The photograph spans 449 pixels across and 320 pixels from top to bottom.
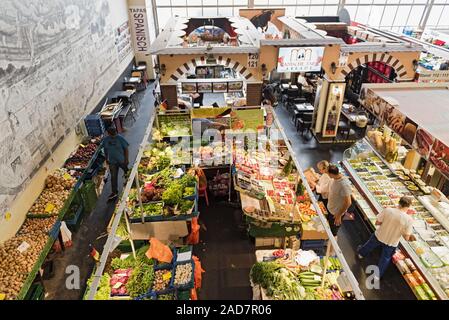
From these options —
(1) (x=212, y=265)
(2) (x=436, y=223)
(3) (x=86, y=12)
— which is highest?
(3) (x=86, y=12)

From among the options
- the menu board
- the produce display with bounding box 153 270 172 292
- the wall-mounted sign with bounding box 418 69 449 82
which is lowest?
the produce display with bounding box 153 270 172 292

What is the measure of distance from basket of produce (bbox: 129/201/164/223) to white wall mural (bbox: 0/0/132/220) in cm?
259

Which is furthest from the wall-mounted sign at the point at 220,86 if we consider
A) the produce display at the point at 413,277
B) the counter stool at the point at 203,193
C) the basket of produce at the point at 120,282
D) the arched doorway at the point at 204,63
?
the produce display at the point at 413,277

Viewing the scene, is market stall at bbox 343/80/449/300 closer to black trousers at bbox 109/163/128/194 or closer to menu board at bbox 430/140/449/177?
menu board at bbox 430/140/449/177

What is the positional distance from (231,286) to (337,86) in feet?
26.7

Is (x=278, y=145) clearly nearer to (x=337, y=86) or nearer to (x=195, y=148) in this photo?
(x=195, y=148)

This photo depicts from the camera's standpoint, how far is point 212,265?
7.01 m

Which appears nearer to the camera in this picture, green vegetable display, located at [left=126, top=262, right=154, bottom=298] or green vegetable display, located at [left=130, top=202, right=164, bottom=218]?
green vegetable display, located at [left=126, top=262, right=154, bottom=298]

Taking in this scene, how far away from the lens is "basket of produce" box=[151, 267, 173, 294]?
5.36m

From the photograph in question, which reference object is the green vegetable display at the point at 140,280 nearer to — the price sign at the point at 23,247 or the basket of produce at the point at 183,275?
the basket of produce at the point at 183,275

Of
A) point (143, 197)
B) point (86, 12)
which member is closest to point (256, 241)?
point (143, 197)

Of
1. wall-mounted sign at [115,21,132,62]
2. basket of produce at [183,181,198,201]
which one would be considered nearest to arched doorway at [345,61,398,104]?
basket of produce at [183,181,198,201]

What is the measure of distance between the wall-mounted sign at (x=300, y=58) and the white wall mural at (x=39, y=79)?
6.72 m
